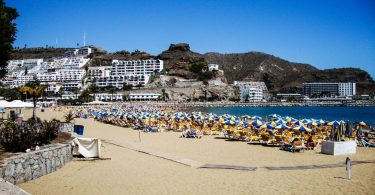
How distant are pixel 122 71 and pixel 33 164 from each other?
133473 millimetres

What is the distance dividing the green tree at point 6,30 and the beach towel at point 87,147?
8.10 meters

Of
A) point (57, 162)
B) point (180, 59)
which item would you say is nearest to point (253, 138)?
point (57, 162)

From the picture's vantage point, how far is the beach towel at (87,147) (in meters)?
12.0

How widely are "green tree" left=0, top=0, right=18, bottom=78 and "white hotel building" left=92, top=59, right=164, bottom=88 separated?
4479 inches

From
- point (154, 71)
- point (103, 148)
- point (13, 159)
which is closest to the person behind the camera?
point (13, 159)

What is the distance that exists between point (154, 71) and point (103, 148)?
407 ft

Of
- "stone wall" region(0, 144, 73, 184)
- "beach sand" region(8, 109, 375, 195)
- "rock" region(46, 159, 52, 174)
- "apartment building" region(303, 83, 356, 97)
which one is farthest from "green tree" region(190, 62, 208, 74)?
"rock" region(46, 159, 52, 174)

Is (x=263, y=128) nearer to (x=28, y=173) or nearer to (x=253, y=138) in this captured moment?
(x=253, y=138)

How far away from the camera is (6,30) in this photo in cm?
1667

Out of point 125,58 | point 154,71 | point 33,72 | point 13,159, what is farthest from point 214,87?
point 13,159

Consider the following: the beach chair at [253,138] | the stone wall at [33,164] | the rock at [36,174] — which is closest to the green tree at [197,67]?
the beach chair at [253,138]

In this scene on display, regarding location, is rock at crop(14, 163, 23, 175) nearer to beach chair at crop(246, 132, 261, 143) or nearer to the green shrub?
the green shrub

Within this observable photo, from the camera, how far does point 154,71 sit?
138 m

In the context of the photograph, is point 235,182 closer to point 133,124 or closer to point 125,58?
point 133,124
